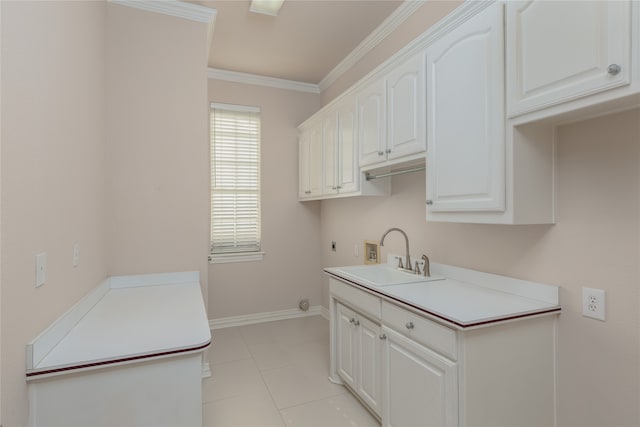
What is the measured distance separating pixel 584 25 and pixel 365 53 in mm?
2291

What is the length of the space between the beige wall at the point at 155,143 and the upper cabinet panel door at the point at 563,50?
212cm

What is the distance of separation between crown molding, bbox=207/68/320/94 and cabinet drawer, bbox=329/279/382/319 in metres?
2.60

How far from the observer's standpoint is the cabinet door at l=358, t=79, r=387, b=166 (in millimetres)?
2316

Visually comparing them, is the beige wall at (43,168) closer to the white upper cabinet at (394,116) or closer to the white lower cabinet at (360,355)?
the white lower cabinet at (360,355)

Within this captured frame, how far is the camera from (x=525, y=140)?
1523 mm

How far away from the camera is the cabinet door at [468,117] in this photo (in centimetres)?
154

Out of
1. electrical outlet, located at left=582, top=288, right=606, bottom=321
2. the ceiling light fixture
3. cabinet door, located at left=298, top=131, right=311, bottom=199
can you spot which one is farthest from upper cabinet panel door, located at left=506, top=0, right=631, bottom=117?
cabinet door, located at left=298, top=131, right=311, bottom=199

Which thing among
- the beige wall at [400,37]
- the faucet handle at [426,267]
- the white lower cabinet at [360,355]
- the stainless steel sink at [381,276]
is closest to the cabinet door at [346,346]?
the white lower cabinet at [360,355]

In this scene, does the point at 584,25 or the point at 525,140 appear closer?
the point at 584,25

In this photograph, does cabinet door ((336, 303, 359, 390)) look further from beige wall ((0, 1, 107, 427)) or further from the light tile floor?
beige wall ((0, 1, 107, 427))

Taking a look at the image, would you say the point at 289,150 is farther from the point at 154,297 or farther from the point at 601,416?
the point at 601,416

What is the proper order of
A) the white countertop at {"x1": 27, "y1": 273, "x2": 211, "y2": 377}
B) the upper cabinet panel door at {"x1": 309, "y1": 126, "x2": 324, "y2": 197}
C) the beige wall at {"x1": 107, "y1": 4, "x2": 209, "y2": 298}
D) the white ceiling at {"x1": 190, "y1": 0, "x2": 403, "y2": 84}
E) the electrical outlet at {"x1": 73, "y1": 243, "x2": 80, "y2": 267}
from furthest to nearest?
the upper cabinet panel door at {"x1": 309, "y1": 126, "x2": 324, "y2": 197}, the white ceiling at {"x1": 190, "y1": 0, "x2": 403, "y2": 84}, the beige wall at {"x1": 107, "y1": 4, "x2": 209, "y2": 298}, the electrical outlet at {"x1": 73, "y1": 243, "x2": 80, "y2": 267}, the white countertop at {"x1": 27, "y1": 273, "x2": 211, "y2": 377}

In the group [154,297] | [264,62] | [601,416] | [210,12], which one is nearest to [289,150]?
[264,62]

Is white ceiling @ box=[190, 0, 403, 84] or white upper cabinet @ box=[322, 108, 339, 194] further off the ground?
white ceiling @ box=[190, 0, 403, 84]
